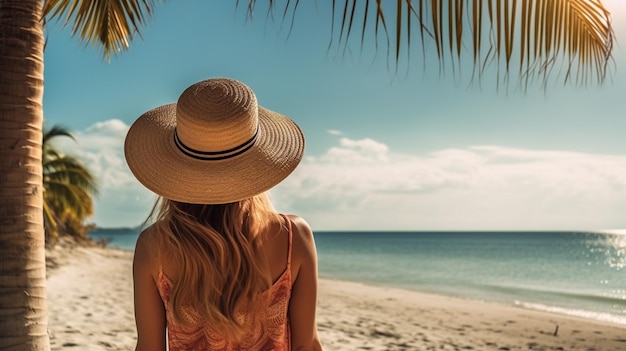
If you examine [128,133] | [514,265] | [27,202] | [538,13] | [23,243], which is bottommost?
[514,265]

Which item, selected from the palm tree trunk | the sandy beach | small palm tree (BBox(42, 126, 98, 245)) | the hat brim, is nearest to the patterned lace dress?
the hat brim

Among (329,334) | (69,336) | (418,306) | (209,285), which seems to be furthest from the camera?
(418,306)

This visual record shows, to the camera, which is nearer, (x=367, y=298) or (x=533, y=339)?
(x=533, y=339)

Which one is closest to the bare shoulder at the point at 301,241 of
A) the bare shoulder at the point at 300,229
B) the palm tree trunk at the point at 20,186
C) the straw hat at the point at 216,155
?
the bare shoulder at the point at 300,229

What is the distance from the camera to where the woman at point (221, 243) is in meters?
1.54

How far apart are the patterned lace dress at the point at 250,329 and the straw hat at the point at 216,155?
247 millimetres

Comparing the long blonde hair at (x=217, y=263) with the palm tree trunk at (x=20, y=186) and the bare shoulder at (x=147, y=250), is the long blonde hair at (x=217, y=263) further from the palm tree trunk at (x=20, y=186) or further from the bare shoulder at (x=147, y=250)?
the palm tree trunk at (x=20, y=186)

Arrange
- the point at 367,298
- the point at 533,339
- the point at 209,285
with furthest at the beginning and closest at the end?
the point at 367,298 < the point at 533,339 < the point at 209,285

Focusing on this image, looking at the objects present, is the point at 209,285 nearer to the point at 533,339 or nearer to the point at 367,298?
the point at 533,339

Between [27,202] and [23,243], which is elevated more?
[27,202]

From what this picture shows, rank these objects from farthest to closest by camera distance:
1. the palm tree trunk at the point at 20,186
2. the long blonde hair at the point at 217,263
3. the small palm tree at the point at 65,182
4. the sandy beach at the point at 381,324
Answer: the small palm tree at the point at 65,182, the sandy beach at the point at 381,324, the palm tree trunk at the point at 20,186, the long blonde hair at the point at 217,263

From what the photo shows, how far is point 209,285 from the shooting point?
5.02ft

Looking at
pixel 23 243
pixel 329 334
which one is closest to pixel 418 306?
pixel 329 334

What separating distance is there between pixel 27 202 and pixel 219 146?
6.16 ft
